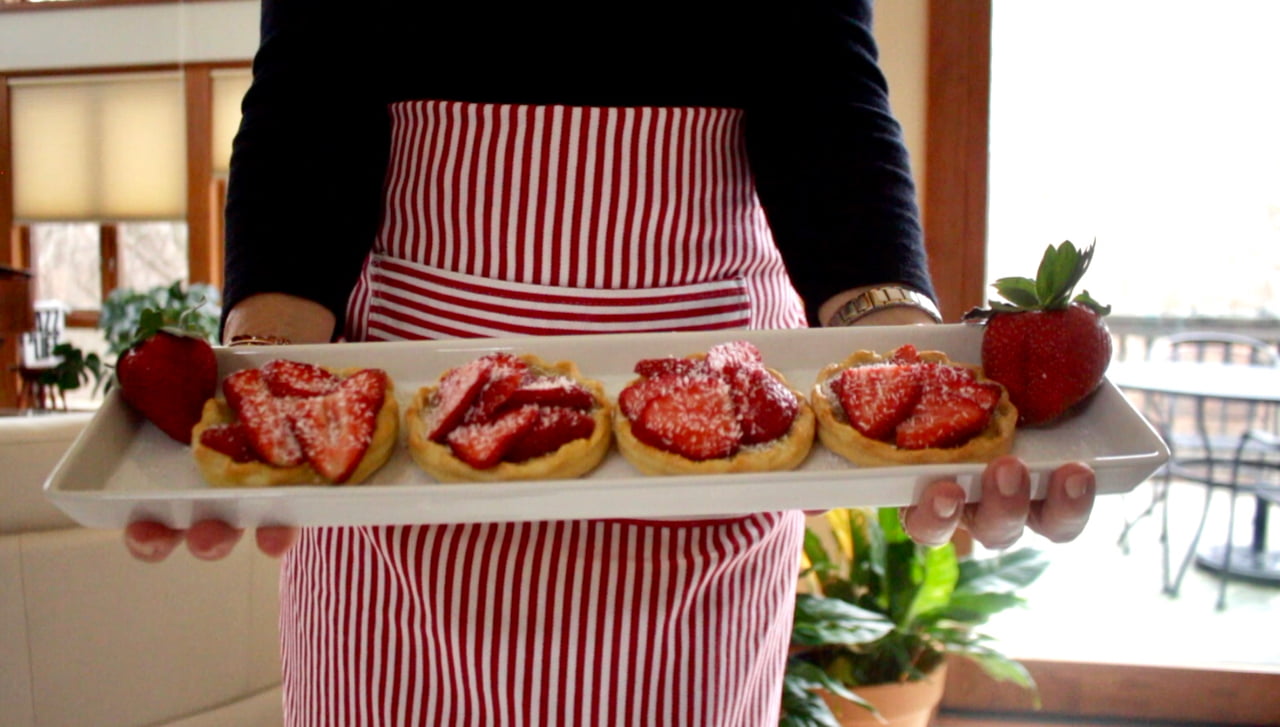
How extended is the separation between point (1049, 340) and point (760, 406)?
32 centimetres

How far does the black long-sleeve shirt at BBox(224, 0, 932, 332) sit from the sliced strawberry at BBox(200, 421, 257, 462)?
336mm

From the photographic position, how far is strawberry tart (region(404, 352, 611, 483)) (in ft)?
3.48

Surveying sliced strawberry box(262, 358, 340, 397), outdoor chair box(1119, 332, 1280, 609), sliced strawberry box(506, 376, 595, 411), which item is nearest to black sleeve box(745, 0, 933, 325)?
sliced strawberry box(506, 376, 595, 411)

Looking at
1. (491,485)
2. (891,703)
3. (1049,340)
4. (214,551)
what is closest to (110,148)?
(891,703)

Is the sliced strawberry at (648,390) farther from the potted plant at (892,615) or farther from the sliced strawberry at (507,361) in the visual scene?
the potted plant at (892,615)

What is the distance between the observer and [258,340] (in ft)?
4.03

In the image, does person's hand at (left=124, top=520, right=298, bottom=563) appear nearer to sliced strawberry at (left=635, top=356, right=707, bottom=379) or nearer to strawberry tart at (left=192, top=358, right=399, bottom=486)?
strawberry tart at (left=192, top=358, right=399, bottom=486)

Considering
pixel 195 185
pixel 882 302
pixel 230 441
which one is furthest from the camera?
pixel 195 185

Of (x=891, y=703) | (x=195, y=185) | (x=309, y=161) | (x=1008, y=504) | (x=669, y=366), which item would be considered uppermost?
(x=195, y=185)

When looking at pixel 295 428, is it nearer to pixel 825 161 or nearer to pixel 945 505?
pixel 945 505

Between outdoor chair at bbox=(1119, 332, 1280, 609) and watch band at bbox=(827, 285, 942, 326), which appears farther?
outdoor chair at bbox=(1119, 332, 1280, 609)

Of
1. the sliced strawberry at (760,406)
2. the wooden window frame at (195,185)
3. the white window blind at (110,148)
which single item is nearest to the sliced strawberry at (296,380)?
the sliced strawberry at (760,406)

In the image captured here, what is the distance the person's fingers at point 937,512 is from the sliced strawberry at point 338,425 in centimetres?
55

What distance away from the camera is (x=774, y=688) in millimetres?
1415
